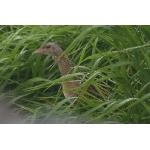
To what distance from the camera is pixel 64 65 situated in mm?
2104

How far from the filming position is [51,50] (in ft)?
6.95

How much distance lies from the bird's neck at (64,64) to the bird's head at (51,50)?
2 centimetres

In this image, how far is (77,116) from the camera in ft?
6.77

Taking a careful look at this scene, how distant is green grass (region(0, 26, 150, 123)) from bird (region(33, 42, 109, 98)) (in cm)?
2

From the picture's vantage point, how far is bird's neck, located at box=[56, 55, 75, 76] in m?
2.10

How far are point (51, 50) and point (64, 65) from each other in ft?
0.25

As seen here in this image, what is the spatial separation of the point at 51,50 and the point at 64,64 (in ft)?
0.24

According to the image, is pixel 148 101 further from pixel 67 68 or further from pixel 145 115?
pixel 67 68

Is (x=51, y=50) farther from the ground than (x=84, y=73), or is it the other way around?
(x=51, y=50)

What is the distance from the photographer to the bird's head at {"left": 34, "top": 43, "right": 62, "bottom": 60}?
2113 mm

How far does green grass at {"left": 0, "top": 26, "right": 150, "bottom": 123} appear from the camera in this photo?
2.06 meters

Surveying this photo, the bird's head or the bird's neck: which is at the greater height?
the bird's head

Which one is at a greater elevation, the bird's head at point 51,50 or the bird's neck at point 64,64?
the bird's head at point 51,50

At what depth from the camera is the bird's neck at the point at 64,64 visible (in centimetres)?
210
